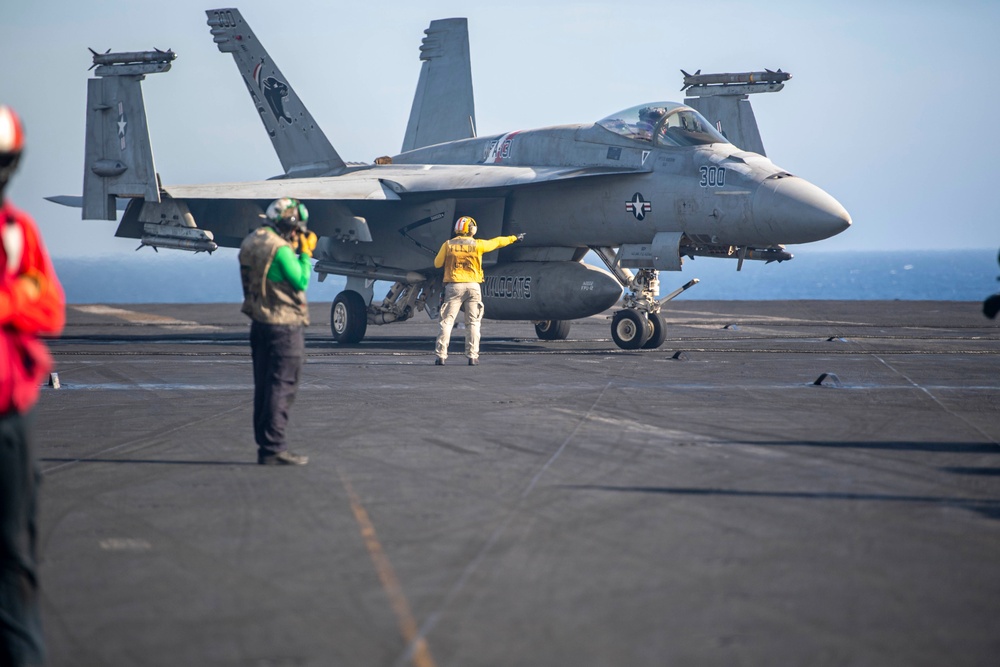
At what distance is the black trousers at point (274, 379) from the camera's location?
8383 mm

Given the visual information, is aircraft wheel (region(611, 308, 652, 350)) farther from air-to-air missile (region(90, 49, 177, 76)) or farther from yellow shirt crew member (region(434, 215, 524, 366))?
air-to-air missile (region(90, 49, 177, 76))

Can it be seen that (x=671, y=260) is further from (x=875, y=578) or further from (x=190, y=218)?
(x=875, y=578)

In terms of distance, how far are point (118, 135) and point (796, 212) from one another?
11.2 meters

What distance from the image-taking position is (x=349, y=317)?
20922 millimetres

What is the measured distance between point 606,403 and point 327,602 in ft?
23.5

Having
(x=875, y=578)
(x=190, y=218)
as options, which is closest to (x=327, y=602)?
(x=875, y=578)

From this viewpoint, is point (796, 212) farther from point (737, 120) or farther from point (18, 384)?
point (18, 384)

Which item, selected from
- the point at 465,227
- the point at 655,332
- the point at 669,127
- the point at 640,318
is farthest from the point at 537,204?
the point at 465,227

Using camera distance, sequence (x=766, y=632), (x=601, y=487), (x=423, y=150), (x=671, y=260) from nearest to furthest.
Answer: (x=766, y=632)
(x=601, y=487)
(x=671, y=260)
(x=423, y=150)

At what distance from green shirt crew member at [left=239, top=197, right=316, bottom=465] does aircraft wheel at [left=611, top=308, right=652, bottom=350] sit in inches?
397

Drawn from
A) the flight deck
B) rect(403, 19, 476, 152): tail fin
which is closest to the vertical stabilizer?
rect(403, 19, 476, 152): tail fin

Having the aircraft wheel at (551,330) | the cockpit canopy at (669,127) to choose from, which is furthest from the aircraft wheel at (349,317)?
the cockpit canopy at (669,127)

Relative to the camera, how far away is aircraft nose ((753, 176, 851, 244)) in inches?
642

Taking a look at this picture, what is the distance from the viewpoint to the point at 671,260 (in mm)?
17469
